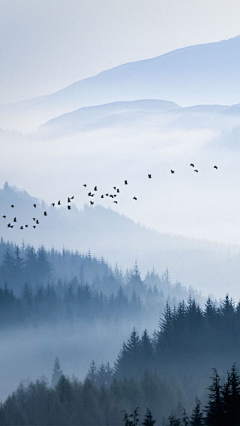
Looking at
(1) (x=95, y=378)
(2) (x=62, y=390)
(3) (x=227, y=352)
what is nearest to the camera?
(2) (x=62, y=390)

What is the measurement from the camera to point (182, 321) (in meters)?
173

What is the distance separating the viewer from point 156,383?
151375 millimetres

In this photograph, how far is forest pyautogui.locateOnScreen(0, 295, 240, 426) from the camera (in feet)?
466

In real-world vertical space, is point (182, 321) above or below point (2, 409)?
above

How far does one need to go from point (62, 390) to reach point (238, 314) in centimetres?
3631

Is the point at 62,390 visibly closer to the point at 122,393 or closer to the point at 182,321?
the point at 122,393

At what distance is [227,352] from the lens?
166250mm

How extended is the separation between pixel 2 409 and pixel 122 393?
24.5 metres

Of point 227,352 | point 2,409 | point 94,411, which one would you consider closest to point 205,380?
point 227,352

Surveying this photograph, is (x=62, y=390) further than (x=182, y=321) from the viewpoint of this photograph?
No

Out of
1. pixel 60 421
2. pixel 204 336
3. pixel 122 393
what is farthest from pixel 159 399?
pixel 204 336

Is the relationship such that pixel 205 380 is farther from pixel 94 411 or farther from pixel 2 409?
pixel 2 409

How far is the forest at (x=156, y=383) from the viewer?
466 ft

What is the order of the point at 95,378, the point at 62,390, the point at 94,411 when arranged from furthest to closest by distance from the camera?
the point at 95,378 → the point at 62,390 → the point at 94,411
